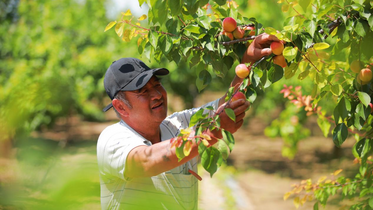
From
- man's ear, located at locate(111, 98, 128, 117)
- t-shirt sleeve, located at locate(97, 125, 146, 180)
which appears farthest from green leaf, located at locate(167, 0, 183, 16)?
man's ear, located at locate(111, 98, 128, 117)

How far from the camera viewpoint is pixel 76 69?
8.66 meters

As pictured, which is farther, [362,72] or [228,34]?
[228,34]

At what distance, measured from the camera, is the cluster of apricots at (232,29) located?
1653 mm

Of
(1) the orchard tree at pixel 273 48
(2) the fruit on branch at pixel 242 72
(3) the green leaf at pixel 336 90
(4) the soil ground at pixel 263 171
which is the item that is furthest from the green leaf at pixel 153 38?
(4) the soil ground at pixel 263 171

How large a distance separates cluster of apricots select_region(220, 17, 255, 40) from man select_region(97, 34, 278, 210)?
0.08m

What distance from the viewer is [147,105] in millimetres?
1953

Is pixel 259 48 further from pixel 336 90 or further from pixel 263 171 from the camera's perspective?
pixel 263 171

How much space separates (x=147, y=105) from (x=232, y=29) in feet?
1.87

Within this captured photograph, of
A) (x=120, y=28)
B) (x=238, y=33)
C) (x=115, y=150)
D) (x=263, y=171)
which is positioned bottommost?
(x=263, y=171)

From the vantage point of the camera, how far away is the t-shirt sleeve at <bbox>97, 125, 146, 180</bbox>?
167cm

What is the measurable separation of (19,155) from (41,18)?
9.39m

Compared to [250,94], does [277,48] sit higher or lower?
higher

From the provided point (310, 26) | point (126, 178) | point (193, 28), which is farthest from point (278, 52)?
point (126, 178)

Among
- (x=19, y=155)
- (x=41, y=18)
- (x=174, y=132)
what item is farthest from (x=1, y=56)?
(x=19, y=155)
